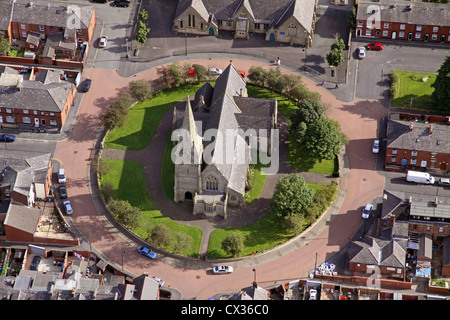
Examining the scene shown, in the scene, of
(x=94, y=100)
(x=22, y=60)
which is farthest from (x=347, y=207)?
(x=22, y=60)

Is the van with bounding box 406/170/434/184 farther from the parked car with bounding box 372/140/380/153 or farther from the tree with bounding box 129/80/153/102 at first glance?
the tree with bounding box 129/80/153/102

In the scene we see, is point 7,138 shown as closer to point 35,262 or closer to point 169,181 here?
point 35,262

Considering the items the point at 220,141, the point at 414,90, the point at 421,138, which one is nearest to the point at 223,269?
the point at 220,141

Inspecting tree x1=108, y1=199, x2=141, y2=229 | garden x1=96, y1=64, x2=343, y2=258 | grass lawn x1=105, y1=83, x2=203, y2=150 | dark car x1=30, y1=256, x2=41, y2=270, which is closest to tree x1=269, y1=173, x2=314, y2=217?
garden x1=96, y1=64, x2=343, y2=258

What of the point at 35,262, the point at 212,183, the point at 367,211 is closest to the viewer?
the point at 35,262

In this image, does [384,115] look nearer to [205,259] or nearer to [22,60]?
[205,259]

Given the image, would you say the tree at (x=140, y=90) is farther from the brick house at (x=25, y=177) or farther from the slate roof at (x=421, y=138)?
the slate roof at (x=421, y=138)
